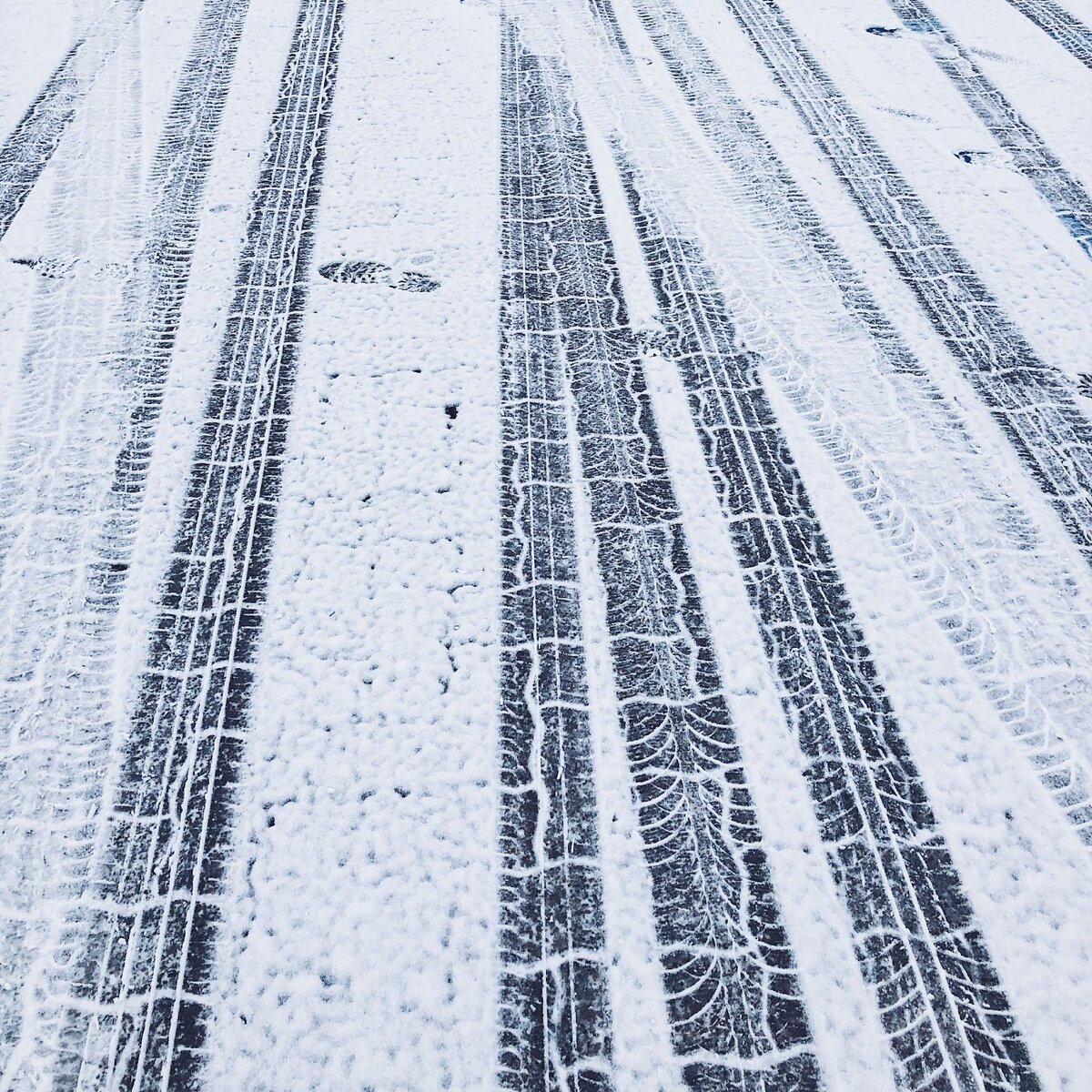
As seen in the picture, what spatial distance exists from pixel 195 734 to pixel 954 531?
232 centimetres

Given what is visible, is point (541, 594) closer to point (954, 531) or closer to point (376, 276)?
point (954, 531)

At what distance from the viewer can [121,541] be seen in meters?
2.53

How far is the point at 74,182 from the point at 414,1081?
13.1ft

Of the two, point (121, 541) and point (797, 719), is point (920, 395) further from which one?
point (121, 541)

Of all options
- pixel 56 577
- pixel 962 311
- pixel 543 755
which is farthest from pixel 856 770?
pixel 56 577

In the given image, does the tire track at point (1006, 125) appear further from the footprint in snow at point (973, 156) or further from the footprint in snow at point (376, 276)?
the footprint in snow at point (376, 276)

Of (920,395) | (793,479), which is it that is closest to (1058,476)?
(920,395)

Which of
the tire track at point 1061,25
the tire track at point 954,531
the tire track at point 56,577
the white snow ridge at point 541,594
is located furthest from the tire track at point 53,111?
the tire track at point 1061,25

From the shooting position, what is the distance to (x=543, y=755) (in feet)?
6.98

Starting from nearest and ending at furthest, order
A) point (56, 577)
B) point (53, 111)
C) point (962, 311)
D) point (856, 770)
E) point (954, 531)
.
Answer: point (856, 770) → point (56, 577) → point (954, 531) → point (962, 311) → point (53, 111)

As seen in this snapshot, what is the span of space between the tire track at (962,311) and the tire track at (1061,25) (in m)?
1.63

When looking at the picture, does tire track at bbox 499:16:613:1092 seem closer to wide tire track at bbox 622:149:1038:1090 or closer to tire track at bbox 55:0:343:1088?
wide tire track at bbox 622:149:1038:1090

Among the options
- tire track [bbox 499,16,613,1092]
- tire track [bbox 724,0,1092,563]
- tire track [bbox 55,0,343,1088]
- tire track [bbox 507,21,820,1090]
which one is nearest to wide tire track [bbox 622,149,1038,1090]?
tire track [bbox 507,21,820,1090]

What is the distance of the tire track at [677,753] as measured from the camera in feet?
5.72
